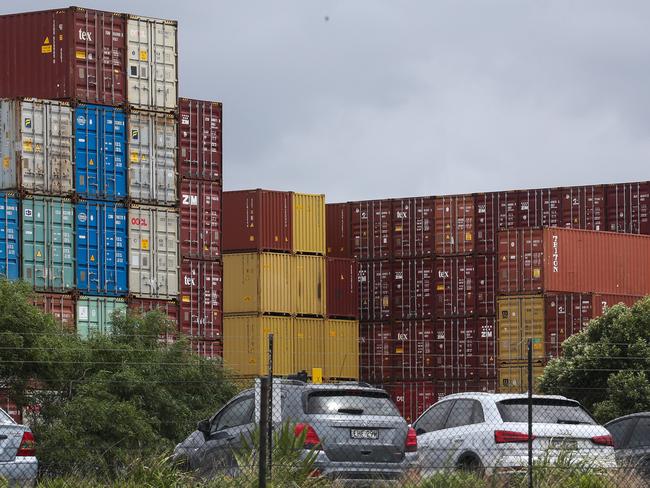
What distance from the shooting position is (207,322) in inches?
2126

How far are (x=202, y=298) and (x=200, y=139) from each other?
5.13 meters

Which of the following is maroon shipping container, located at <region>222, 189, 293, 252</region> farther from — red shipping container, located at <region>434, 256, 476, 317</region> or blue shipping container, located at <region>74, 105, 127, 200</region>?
blue shipping container, located at <region>74, 105, 127, 200</region>

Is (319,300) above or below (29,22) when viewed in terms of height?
below

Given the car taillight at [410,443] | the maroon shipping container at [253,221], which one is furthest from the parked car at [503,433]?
the maroon shipping container at [253,221]

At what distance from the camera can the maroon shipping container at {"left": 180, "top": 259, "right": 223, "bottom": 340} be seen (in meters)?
53.5

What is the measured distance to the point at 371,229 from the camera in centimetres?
6469

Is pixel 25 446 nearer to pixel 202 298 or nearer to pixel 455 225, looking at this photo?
pixel 202 298

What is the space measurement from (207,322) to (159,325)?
32.6 feet

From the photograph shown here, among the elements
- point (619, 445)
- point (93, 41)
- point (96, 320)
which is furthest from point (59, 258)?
point (619, 445)

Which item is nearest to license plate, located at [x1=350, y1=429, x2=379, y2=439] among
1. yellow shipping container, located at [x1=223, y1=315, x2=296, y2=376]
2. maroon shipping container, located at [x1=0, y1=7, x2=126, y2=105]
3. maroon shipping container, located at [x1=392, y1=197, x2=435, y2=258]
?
maroon shipping container, located at [x1=0, y1=7, x2=126, y2=105]

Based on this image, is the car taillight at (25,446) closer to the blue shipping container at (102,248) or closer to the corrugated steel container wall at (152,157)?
the blue shipping container at (102,248)

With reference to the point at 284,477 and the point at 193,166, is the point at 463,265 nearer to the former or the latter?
the point at 193,166

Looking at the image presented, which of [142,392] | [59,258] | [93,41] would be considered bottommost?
[142,392]

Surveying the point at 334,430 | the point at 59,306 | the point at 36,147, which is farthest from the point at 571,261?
the point at 334,430
